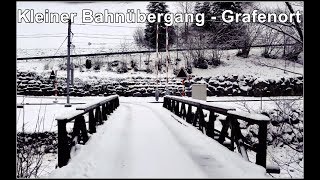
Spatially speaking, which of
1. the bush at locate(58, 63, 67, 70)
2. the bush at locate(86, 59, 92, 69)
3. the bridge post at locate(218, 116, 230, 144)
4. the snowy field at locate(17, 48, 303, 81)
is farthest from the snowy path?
the bush at locate(58, 63, 67, 70)

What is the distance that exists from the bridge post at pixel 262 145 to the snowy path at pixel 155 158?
0.51 feet

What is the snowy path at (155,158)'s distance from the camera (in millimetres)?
4504

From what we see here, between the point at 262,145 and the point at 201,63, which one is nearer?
the point at 262,145

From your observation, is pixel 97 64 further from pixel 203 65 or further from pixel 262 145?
pixel 262 145

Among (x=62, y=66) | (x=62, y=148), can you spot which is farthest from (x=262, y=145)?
(x=62, y=66)

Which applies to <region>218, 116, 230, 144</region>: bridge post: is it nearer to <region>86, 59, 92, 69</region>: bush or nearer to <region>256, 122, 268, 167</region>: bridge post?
<region>256, 122, 268, 167</region>: bridge post

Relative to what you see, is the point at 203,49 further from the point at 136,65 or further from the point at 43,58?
the point at 43,58

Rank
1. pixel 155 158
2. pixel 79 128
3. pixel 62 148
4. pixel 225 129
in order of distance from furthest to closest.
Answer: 1. pixel 225 129
2. pixel 79 128
3. pixel 155 158
4. pixel 62 148

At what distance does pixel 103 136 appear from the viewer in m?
7.74

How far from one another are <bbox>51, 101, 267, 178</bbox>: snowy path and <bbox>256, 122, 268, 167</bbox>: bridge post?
16cm

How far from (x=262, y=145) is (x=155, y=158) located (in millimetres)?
1679

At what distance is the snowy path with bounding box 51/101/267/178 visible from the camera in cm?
450

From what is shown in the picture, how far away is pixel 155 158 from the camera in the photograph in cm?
547

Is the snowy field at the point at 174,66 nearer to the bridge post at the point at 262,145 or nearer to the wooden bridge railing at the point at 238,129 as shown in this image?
the wooden bridge railing at the point at 238,129
